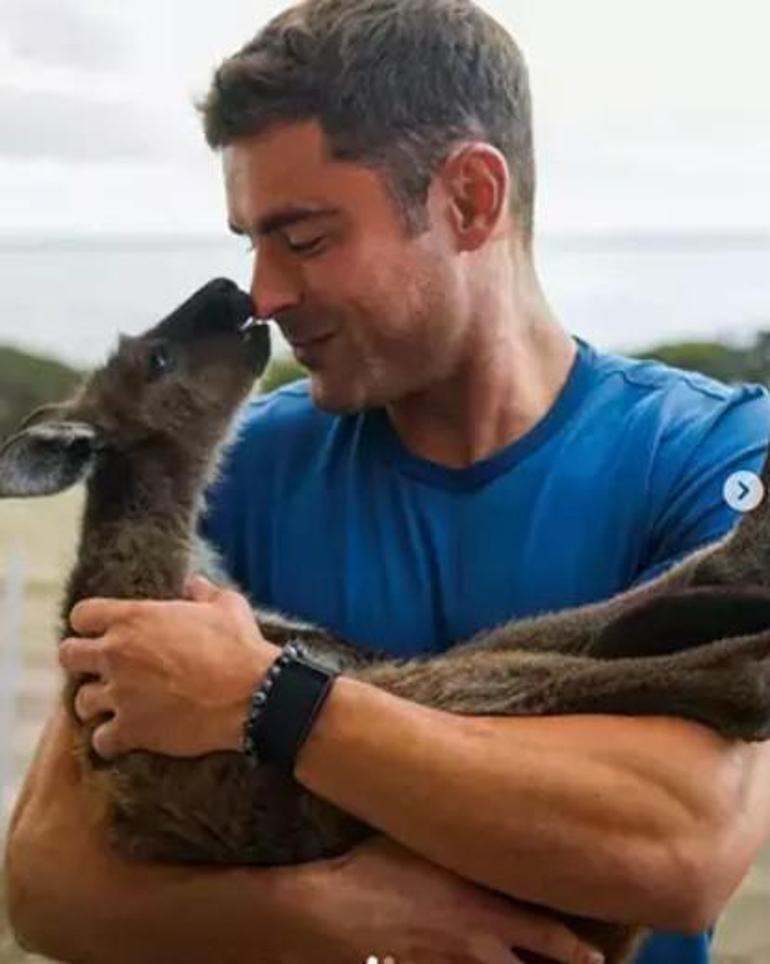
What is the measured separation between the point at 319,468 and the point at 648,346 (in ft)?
2.06

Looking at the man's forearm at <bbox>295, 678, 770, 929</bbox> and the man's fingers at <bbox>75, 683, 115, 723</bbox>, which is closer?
the man's forearm at <bbox>295, 678, 770, 929</bbox>

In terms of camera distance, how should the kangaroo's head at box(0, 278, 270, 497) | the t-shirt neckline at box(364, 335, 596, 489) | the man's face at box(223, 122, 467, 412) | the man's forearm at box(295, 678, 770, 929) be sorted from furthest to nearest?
the kangaroo's head at box(0, 278, 270, 497) < the t-shirt neckline at box(364, 335, 596, 489) < the man's face at box(223, 122, 467, 412) < the man's forearm at box(295, 678, 770, 929)

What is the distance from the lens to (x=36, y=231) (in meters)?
2.52

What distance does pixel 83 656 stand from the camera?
1729 mm

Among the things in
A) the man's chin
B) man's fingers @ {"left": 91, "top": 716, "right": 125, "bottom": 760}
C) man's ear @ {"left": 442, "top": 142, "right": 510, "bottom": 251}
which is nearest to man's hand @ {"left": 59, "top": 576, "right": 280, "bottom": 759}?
man's fingers @ {"left": 91, "top": 716, "right": 125, "bottom": 760}

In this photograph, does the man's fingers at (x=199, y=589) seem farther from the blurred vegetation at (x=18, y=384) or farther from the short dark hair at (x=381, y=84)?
the blurred vegetation at (x=18, y=384)

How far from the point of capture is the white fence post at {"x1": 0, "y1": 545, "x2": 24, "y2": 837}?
2424 millimetres

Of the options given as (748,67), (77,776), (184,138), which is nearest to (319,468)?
(77,776)

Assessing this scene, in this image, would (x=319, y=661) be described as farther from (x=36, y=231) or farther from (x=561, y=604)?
(x=36, y=231)

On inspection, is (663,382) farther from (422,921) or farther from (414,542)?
(422,921)

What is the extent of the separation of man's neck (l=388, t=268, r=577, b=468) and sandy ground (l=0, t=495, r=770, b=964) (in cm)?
49

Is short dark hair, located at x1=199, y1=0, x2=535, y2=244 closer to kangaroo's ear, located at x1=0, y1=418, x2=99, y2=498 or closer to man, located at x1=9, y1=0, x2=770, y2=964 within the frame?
man, located at x1=9, y1=0, x2=770, y2=964

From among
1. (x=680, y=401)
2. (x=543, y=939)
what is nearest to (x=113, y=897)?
(x=543, y=939)

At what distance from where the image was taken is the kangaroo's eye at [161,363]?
2.15 meters
